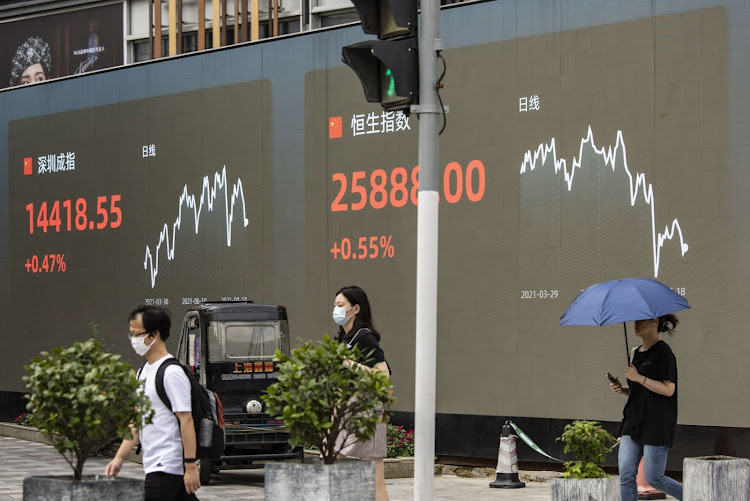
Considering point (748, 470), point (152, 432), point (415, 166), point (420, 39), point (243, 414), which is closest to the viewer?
point (152, 432)

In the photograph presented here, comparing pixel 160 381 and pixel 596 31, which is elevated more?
pixel 596 31

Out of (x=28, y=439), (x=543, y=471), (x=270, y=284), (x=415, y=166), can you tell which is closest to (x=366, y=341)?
(x=543, y=471)

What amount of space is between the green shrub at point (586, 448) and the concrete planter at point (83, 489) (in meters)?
3.35

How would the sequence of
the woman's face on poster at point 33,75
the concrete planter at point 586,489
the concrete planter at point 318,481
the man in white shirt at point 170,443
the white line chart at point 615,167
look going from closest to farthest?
the concrete planter at point 318,481 → the man in white shirt at point 170,443 → the concrete planter at point 586,489 → the white line chart at point 615,167 → the woman's face on poster at point 33,75

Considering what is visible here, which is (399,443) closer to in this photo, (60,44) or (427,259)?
(427,259)

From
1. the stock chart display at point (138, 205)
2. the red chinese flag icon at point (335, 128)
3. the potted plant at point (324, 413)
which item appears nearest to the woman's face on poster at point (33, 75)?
the stock chart display at point (138, 205)

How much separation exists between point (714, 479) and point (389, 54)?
3.72 meters

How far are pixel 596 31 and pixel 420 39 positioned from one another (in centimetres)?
779

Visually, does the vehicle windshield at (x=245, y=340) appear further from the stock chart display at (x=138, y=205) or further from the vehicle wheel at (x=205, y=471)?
the stock chart display at (x=138, y=205)

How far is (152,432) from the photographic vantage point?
7406mm

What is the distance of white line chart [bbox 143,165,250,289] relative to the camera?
19797mm

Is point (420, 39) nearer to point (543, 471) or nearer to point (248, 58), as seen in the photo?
point (543, 471)

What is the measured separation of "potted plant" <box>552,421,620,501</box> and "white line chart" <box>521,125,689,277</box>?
604cm

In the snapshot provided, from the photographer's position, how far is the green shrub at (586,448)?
9.06 meters
